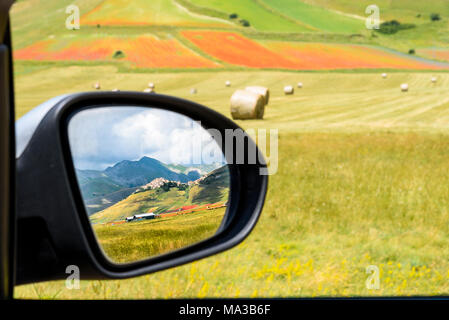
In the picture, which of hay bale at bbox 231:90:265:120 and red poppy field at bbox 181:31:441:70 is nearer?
hay bale at bbox 231:90:265:120

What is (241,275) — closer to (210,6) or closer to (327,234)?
(327,234)

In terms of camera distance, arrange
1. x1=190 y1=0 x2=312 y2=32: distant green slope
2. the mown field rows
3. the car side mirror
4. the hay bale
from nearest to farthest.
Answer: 1. the car side mirror
2. the hay bale
3. the mown field rows
4. x1=190 y1=0 x2=312 y2=32: distant green slope

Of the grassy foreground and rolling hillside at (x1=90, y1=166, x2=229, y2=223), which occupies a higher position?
rolling hillside at (x1=90, y1=166, x2=229, y2=223)

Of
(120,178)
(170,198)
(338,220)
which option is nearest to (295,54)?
(338,220)

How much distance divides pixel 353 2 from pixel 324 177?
300ft

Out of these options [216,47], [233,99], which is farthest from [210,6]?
[233,99]

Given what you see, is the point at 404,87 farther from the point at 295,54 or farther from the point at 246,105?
the point at 295,54

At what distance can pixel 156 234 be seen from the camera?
194cm

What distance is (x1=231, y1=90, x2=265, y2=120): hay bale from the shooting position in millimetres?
23344

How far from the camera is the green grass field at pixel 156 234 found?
1.74m

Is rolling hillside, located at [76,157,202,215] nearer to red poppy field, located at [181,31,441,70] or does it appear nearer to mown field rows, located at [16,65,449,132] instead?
mown field rows, located at [16,65,449,132]

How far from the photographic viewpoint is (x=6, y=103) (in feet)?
4.56

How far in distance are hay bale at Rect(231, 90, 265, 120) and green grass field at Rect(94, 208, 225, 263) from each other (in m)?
21.4

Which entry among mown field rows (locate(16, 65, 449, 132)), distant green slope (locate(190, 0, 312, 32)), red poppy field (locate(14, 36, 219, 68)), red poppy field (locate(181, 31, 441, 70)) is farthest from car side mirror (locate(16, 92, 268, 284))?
distant green slope (locate(190, 0, 312, 32))
